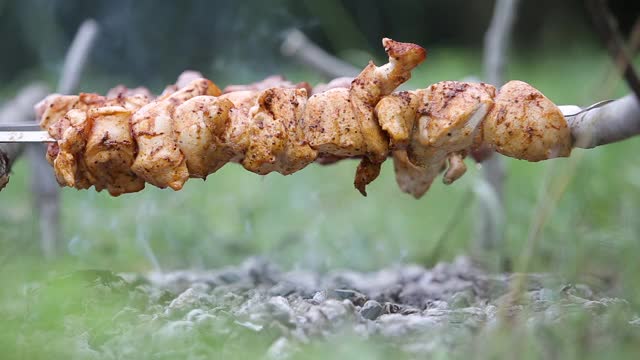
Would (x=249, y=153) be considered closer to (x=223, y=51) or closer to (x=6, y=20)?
(x=223, y=51)

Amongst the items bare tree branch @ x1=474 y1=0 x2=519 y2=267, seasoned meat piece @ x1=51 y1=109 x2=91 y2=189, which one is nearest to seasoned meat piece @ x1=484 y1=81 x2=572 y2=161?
seasoned meat piece @ x1=51 y1=109 x2=91 y2=189

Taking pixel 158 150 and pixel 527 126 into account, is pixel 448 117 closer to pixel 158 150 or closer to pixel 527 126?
pixel 527 126

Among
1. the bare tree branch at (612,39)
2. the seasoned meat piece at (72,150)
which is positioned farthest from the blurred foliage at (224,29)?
the bare tree branch at (612,39)

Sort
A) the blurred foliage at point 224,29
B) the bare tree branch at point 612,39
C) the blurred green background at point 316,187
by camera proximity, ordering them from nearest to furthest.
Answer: the bare tree branch at point 612,39
the blurred green background at point 316,187
the blurred foliage at point 224,29

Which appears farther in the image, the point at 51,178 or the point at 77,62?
the point at 51,178

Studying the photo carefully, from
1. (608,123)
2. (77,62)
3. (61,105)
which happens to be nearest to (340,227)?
(77,62)

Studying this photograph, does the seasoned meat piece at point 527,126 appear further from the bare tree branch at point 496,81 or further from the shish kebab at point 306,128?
the bare tree branch at point 496,81

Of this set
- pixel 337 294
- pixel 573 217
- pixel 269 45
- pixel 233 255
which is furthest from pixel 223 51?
pixel 337 294

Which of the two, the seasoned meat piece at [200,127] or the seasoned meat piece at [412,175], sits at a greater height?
the seasoned meat piece at [200,127]
